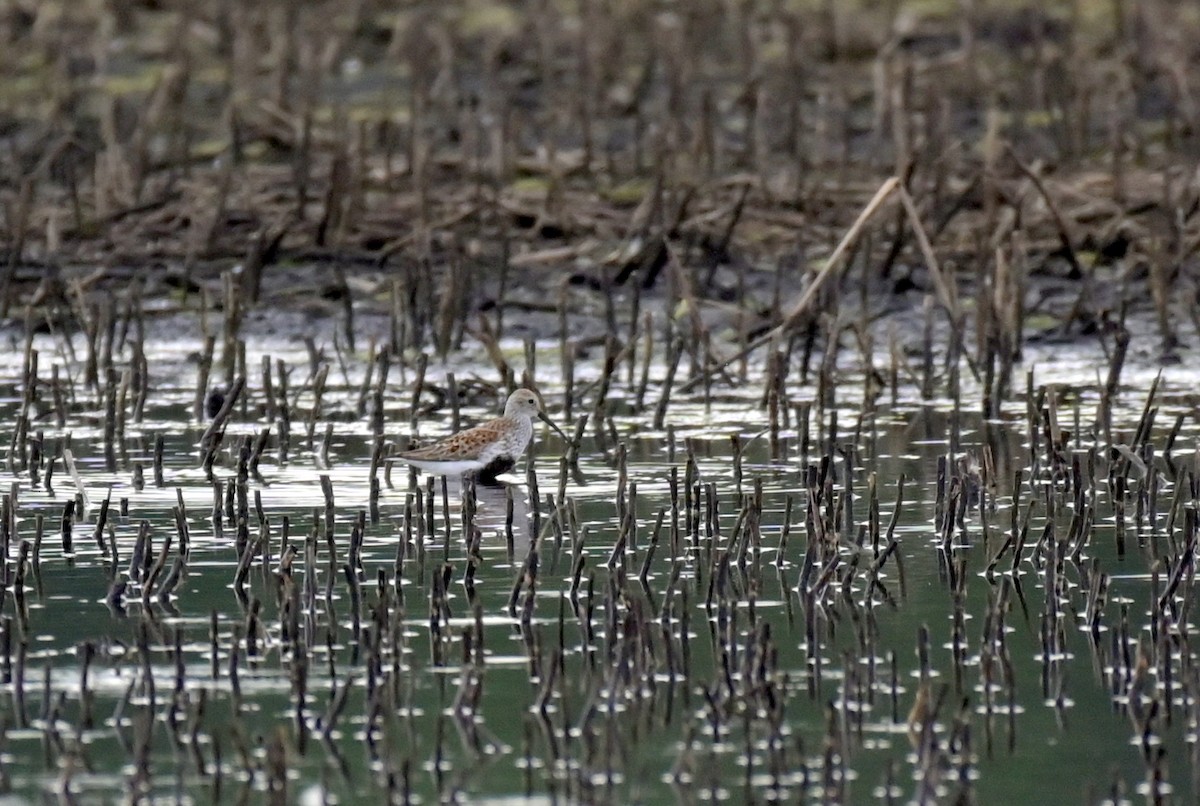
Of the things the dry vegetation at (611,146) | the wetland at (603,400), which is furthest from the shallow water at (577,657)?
the dry vegetation at (611,146)

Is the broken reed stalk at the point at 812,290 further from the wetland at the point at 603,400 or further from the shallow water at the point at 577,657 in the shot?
the shallow water at the point at 577,657

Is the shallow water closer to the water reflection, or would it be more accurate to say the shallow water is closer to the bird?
the water reflection

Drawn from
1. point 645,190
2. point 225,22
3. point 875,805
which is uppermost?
→ point 225,22

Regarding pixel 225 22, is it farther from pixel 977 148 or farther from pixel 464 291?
pixel 464 291

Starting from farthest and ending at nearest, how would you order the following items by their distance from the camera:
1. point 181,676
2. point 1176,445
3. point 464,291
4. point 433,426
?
point 464,291, point 433,426, point 1176,445, point 181,676

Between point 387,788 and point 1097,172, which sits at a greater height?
point 1097,172

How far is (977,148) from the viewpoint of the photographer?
62.0 feet

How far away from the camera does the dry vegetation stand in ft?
50.5

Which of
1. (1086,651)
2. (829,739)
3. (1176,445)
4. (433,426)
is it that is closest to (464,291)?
(433,426)

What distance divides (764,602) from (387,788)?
98.3 inches

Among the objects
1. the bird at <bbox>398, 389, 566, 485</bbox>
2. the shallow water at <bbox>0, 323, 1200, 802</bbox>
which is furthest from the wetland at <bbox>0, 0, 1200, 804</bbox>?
the bird at <bbox>398, 389, 566, 485</bbox>

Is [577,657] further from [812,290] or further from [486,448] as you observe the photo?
[812,290]

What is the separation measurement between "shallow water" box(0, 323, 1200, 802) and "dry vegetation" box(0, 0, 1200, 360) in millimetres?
3916

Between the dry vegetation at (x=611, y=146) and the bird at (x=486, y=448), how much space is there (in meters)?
2.47
